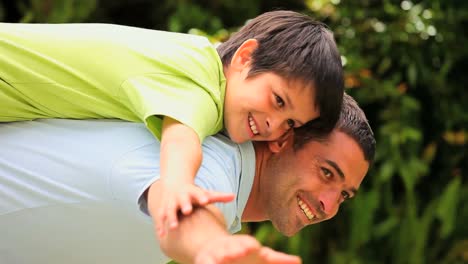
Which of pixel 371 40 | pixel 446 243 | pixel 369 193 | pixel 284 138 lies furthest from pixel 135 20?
pixel 284 138

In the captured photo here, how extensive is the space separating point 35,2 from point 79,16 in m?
0.32

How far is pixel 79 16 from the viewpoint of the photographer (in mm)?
5430

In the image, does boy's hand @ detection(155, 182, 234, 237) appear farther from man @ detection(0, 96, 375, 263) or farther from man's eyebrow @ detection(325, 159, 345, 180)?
man's eyebrow @ detection(325, 159, 345, 180)

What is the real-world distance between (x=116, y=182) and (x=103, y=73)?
0.27 meters

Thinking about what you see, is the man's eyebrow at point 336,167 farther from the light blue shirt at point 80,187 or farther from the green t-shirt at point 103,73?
the green t-shirt at point 103,73

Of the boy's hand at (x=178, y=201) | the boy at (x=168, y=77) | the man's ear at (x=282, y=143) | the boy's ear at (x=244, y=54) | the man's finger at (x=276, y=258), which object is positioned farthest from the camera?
the man's ear at (x=282, y=143)

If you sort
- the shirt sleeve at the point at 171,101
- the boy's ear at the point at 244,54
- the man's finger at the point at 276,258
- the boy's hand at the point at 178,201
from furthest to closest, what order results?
the boy's ear at the point at 244,54 < the shirt sleeve at the point at 171,101 < the boy's hand at the point at 178,201 < the man's finger at the point at 276,258

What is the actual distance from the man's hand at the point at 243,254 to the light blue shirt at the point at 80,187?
15.5 inches

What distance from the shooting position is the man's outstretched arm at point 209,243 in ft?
4.94

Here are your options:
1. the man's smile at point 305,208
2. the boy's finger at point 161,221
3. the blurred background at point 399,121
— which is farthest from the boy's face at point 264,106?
the blurred background at point 399,121

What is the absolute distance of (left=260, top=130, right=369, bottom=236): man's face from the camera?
240 centimetres

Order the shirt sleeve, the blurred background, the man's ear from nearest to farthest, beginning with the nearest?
the shirt sleeve
the man's ear
the blurred background

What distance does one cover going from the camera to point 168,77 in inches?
79.1

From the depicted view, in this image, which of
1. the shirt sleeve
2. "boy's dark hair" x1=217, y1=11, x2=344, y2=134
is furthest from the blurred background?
the shirt sleeve
